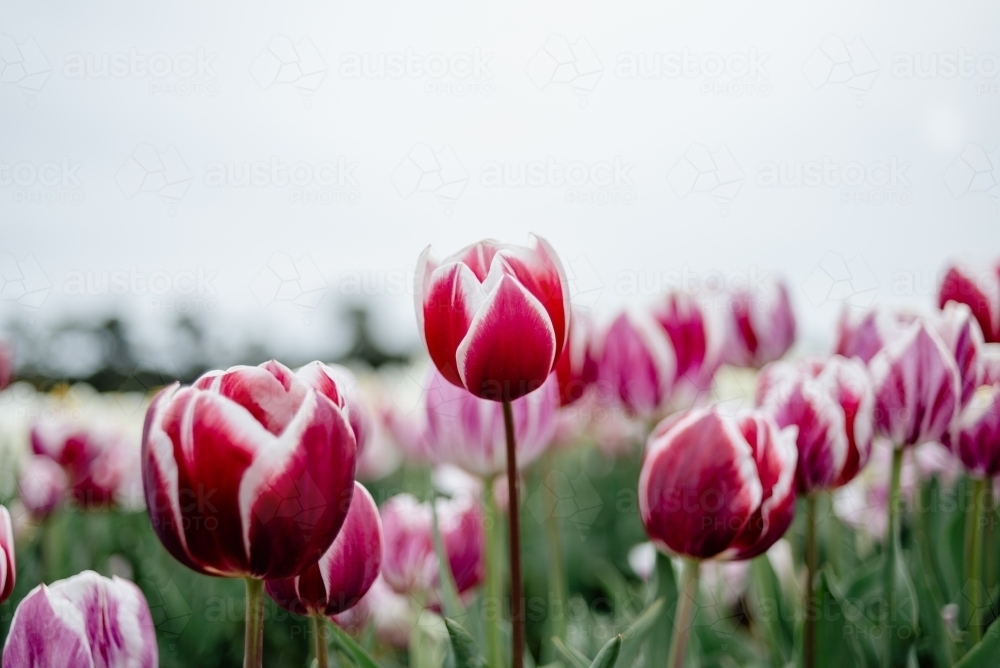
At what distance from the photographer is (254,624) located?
0.47 m

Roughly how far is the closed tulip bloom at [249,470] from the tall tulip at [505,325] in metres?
0.13

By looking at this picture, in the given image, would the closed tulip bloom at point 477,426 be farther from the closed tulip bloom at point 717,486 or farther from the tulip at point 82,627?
the tulip at point 82,627

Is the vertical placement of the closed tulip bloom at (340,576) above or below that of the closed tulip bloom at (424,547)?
above

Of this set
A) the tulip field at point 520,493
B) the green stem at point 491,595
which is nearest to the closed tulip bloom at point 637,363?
the tulip field at point 520,493

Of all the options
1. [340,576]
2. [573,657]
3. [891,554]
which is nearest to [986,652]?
[891,554]

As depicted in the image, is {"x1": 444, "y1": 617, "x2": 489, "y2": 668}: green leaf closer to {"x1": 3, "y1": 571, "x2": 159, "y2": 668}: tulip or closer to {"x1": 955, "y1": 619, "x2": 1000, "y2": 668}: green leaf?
{"x1": 3, "y1": 571, "x2": 159, "y2": 668}: tulip

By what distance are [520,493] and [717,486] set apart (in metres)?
0.40

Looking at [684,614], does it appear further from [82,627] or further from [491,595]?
[82,627]

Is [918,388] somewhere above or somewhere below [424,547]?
above

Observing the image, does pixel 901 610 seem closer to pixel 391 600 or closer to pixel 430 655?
pixel 430 655

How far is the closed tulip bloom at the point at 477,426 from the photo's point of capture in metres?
0.92

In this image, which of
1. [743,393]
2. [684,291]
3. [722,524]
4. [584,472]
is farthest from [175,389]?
[584,472]

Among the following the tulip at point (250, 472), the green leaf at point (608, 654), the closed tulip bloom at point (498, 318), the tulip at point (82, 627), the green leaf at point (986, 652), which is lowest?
the green leaf at point (986, 652)

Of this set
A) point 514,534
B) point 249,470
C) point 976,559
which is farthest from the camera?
point 976,559
